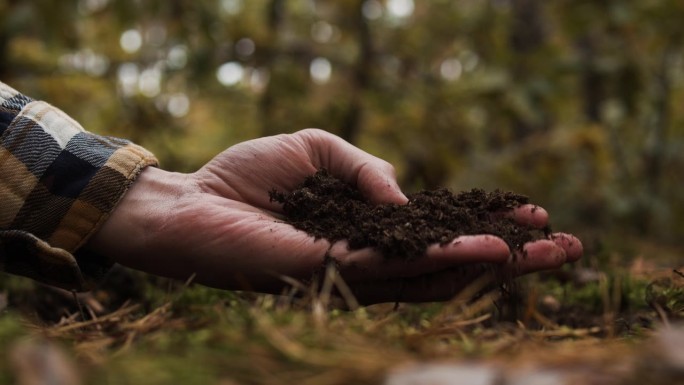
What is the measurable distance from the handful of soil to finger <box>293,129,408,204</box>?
35mm

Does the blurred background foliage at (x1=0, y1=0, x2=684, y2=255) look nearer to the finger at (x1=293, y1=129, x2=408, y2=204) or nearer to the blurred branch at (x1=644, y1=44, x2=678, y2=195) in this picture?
the blurred branch at (x1=644, y1=44, x2=678, y2=195)

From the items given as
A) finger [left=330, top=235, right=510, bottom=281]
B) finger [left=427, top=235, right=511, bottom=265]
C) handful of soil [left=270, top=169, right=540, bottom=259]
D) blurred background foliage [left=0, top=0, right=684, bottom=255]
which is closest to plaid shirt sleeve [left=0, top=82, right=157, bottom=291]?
handful of soil [left=270, top=169, right=540, bottom=259]

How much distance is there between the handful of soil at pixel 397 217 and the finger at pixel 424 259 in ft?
0.07

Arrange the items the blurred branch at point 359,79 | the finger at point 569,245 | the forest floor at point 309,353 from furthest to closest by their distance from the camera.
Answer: the blurred branch at point 359,79
the finger at point 569,245
the forest floor at point 309,353

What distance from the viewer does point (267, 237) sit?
1.49 m

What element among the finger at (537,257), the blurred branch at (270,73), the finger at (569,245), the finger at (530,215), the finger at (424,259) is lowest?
the finger at (424,259)

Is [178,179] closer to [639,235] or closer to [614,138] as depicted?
[639,235]

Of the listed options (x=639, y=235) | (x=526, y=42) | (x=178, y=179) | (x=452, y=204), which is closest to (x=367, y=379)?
(x=452, y=204)

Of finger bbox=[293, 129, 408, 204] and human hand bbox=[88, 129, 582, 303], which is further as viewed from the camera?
finger bbox=[293, 129, 408, 204]

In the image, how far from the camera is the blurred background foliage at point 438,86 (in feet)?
13.1

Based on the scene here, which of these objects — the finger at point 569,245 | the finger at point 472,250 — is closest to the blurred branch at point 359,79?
the finger at point 569,245

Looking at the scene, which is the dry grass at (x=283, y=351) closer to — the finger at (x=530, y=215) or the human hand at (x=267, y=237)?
the human hand at (x=267, y=237)

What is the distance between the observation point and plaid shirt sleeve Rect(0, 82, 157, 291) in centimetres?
154

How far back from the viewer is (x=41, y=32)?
359 centimetres
